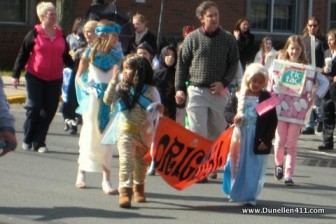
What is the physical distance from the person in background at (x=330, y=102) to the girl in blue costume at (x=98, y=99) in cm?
533

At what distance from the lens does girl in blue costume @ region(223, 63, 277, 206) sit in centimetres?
966

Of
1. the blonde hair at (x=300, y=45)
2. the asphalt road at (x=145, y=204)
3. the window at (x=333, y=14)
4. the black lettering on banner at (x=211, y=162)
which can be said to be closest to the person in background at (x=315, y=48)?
the blonde hair at (x=300, y=45)

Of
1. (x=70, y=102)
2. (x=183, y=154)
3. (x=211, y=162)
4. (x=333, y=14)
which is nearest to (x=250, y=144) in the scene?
(x=211, y=162)

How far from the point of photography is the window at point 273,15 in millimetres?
28656

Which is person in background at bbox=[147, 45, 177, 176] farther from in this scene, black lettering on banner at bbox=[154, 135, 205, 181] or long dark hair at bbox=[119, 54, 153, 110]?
long dark hair at bbox=[119, 54, 153, 110]

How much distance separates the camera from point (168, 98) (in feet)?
39.0

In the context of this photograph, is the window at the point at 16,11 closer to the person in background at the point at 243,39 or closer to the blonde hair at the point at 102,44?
the person in background at the point at 243,39

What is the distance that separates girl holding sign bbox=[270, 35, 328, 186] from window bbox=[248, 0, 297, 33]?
1709 cm

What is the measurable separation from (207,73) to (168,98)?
1246mm

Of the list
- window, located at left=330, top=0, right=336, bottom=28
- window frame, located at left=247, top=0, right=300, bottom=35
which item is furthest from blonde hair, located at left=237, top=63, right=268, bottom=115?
window, located at left=330, top=0, right=336, bottom=28

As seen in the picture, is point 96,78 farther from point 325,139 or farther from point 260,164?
point 325,139

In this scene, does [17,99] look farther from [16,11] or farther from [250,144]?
[250,144]

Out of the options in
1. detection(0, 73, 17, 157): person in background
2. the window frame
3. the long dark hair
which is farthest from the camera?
the window frame

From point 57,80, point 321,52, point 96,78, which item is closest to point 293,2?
point 321,52
